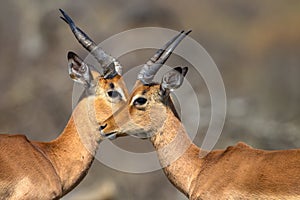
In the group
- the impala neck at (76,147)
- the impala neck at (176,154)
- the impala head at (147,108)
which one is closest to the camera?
the impala neck at (76,147)

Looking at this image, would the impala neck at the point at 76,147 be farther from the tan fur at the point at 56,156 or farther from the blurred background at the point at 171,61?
the blurred background at the point at 171,61

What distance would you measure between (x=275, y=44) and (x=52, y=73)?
5.47 metres

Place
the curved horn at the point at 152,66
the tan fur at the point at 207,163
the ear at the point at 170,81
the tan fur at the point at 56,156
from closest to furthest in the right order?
the tan fur at the point at 207,163
the tan fur at the point at 56,156
the ear at the point at 170,81
the curved horn at the point at 152,66

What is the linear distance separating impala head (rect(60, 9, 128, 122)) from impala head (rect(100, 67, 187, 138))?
0.18 metres

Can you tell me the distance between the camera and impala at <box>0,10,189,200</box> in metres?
10.2

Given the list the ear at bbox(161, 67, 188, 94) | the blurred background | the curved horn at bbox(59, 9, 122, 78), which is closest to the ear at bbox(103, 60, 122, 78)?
the curved horn at bbox(59, 9, 122, 78)

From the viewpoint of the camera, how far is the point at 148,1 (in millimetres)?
20375

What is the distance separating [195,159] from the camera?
11039 millimetres

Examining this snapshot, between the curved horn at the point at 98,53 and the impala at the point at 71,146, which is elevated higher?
the curved horn at the point at 98,53

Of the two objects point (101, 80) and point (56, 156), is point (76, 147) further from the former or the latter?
point (101, 80)

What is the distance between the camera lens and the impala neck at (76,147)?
424 inches

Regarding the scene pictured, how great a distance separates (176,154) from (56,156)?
5.36 ft

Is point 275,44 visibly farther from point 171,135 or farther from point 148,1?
point 171,135

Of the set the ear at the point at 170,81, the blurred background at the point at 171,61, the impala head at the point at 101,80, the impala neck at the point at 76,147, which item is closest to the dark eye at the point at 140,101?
the impala head at the point at 101,80
